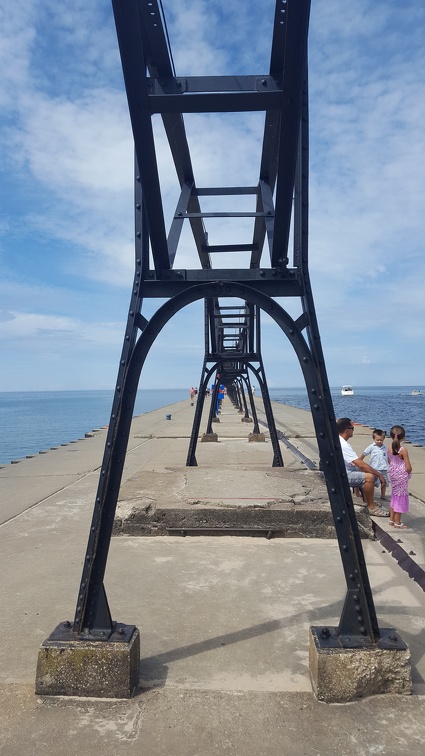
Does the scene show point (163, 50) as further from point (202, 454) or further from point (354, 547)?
point (202, 454)

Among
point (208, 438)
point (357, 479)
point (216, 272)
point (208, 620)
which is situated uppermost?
point (216, 272)

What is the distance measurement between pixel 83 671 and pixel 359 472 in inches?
203

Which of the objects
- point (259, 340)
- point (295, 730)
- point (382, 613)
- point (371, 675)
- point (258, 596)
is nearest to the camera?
point (295, 730)

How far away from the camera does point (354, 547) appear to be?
10.1 ft

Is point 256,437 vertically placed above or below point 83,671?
above

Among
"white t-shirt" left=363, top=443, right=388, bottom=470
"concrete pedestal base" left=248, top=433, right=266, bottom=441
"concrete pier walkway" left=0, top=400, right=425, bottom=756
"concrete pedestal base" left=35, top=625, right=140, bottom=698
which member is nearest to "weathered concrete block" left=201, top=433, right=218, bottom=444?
"concrete pedestal base" left=248, top=433, right=266, bottom=441

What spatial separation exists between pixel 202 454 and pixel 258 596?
8637 mm

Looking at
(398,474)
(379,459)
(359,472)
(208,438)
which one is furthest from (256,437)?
(398,474)

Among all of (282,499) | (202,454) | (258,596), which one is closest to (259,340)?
(202,454)

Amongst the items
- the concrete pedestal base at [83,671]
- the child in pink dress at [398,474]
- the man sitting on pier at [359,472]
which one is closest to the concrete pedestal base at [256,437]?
the man sitting on pier at [359,472]

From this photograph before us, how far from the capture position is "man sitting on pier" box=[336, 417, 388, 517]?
22.8 feet

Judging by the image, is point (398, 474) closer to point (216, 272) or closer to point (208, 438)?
point (216, 272)

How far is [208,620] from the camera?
3990mm

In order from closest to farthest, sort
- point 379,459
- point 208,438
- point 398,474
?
1. point 398,474
2. point 379,459
3. point 208,438
